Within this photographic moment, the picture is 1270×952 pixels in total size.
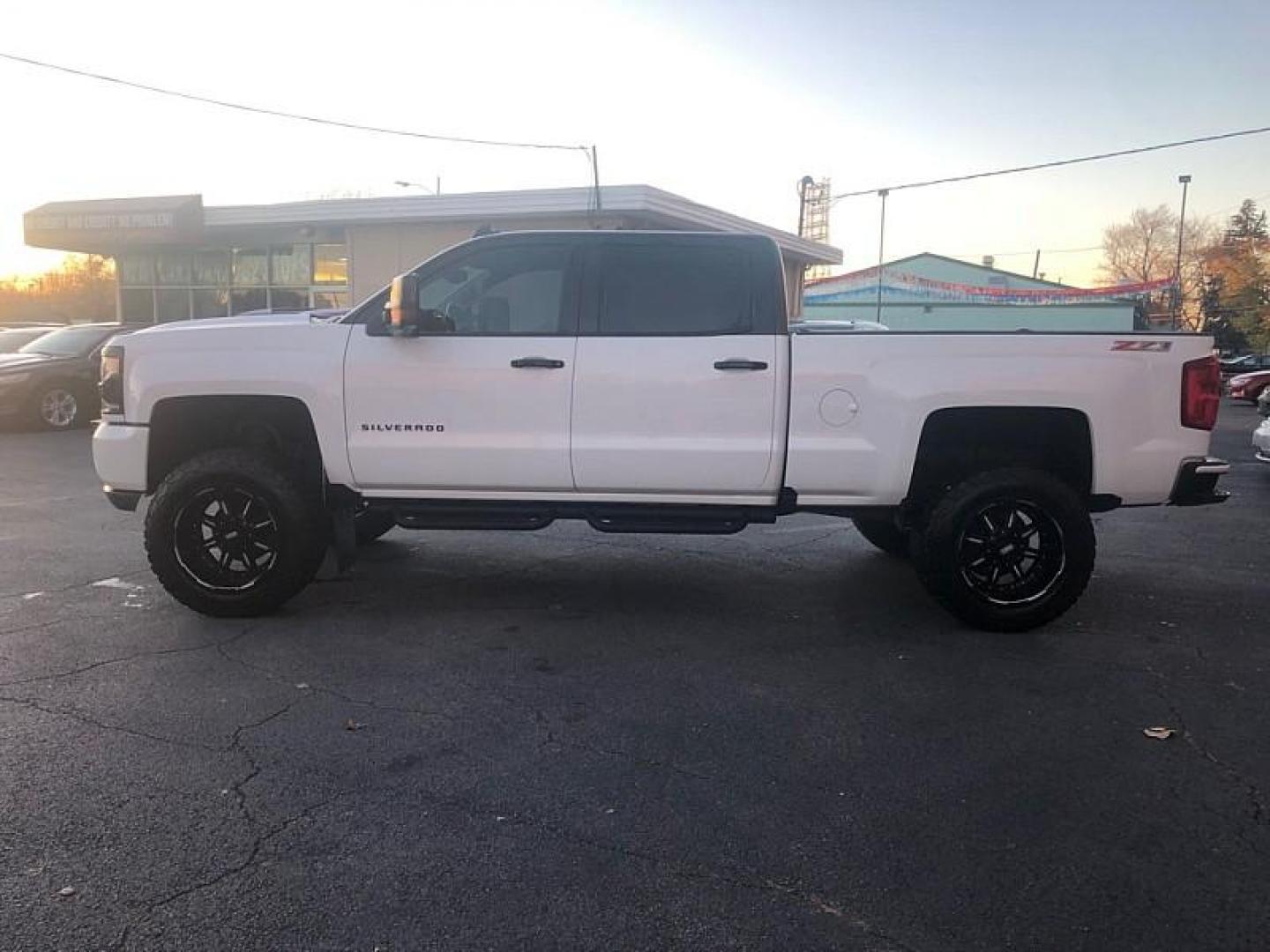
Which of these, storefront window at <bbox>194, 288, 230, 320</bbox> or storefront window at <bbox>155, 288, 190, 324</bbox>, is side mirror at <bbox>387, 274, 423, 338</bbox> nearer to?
storefront window at <bbox>194, 288, 230, 320</bbox>

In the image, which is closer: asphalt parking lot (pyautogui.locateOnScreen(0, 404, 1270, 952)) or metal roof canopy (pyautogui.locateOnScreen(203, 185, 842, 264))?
asphalt parking lot (pyautogui.locateOnScreen(0, 404, 1270, 952))

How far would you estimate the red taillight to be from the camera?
5078 mm

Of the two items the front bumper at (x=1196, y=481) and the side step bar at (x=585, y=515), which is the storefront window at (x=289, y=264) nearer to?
the side step bar at (x=585, y=515)

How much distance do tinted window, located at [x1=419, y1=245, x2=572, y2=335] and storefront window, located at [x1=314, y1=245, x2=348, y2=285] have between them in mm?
17899

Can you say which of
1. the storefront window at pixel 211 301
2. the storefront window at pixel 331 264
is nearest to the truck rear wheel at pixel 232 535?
the storefront window at pixel 331 264

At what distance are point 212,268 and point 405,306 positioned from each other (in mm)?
21621

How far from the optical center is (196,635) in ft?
16.8

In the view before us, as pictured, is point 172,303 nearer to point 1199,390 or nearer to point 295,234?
point 295,234

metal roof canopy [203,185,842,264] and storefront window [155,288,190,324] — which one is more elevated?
metal roof canopy [203,185,842,264]

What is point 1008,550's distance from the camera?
5.22 m

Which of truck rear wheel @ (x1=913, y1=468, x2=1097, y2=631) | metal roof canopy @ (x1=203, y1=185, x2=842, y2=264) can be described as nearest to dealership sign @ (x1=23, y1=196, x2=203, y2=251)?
metal roof canopy @ (x1=203, y1=185, x2=842, y2=264)

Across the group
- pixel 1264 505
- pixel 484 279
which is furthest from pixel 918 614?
pixel 1264 505

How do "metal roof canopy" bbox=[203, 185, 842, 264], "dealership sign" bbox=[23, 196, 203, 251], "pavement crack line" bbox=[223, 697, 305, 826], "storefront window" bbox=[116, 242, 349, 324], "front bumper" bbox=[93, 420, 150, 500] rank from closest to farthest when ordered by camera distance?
"pavement crack line" bbox=[223, 697, 305, 826] < "front bumper" bbox=[93, 420, 150, 500] < "metal roof canopy" bbox=[203, 185, 842, 264] < "dealership sign" bbox=[23, 196, 203, 251] < "storefront window" bbox=[116, 242, 349, 324]

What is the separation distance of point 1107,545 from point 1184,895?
17.9 feet
